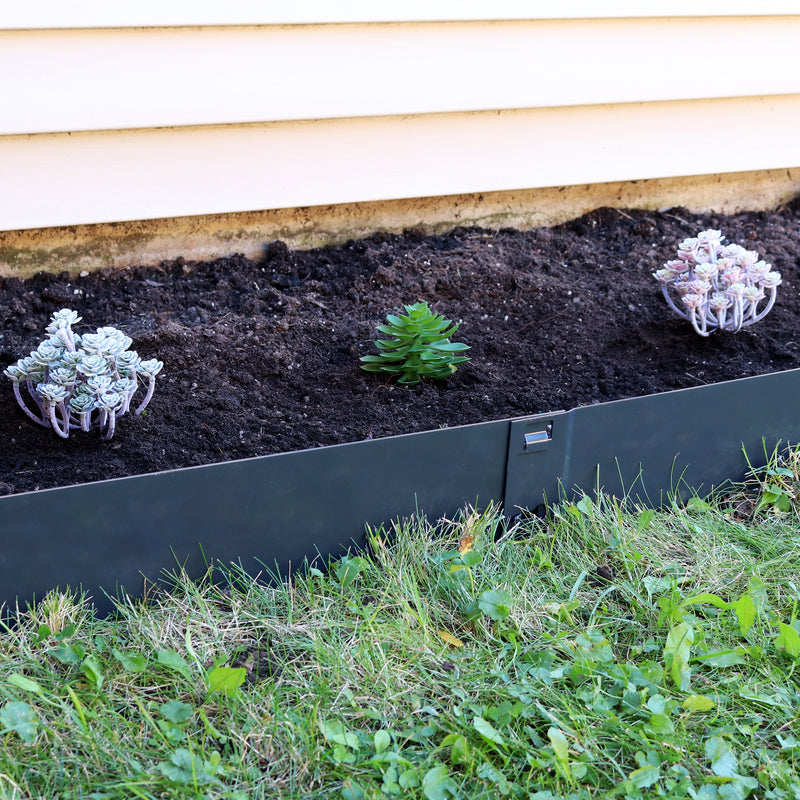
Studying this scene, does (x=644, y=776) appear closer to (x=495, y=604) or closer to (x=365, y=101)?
(x=495, y=604)

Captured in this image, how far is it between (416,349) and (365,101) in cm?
93

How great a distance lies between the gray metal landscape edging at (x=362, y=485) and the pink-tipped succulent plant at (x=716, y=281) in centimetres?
33

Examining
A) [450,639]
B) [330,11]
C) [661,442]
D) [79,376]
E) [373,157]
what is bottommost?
[450,639]

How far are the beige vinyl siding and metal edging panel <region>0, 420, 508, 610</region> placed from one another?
3.69 feet

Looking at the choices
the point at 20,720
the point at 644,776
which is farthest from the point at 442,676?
the point at 20,720

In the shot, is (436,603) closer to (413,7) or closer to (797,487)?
(797,487)

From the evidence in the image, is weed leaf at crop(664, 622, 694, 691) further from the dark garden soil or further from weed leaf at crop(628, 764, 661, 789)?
the dark garden soil

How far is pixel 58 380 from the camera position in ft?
6.05

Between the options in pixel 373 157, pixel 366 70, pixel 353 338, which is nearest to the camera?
pixel 353 338

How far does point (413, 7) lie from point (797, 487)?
178 cm

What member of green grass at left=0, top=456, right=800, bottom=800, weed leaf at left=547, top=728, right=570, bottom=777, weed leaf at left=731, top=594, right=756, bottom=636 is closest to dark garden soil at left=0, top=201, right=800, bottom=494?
green grass at left=0, top=456, right=800, bottom=800

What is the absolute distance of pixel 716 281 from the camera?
247 centimetres

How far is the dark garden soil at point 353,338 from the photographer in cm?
205

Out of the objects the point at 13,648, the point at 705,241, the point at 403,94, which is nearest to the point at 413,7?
the point at 403,94
